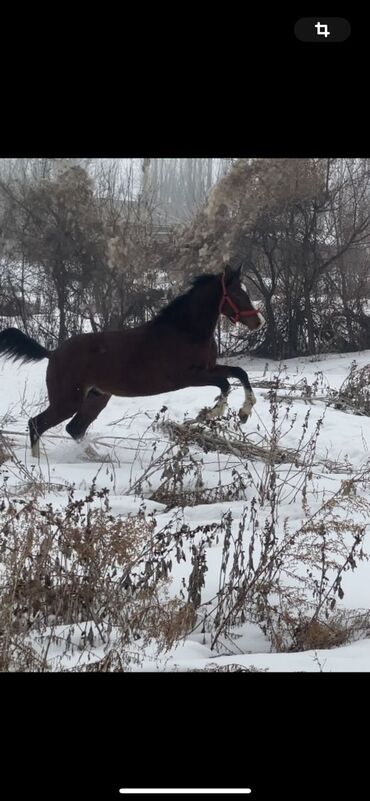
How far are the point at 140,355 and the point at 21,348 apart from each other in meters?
0.52

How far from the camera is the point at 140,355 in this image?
3.93 m

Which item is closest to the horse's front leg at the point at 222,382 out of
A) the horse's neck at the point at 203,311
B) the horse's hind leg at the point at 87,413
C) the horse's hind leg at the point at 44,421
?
the horse's neck at the point at 203,311

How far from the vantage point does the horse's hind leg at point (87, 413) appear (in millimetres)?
3695

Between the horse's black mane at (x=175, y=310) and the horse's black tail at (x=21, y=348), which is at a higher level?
the horse's black mane at (x=175, y=310)

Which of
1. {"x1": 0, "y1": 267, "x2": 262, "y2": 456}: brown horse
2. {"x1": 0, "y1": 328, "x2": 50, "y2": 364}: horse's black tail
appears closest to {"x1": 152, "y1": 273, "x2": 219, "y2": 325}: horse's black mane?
{"x1": 0, "y1": 267, "x2": 262, "y2": 456}: brown horse

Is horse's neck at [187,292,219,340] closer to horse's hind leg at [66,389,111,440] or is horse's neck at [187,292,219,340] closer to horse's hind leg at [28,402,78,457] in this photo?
horse's hind leg at [66,389,111,440]

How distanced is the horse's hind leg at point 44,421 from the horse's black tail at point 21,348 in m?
0.22

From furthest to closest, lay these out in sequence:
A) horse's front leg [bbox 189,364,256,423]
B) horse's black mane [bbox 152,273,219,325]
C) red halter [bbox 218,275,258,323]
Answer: horse's front leg [bbox 189,364,256,423], red halter [bbox 218,275,258,323], horse's black mane [bbox 152,273,219,325]

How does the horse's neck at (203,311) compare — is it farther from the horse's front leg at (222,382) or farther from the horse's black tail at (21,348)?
the horse's black tail at (21,348)

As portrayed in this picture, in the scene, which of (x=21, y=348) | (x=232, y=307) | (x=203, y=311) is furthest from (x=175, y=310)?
(x=21, y=348)

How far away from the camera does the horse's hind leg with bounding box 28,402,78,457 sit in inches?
146
